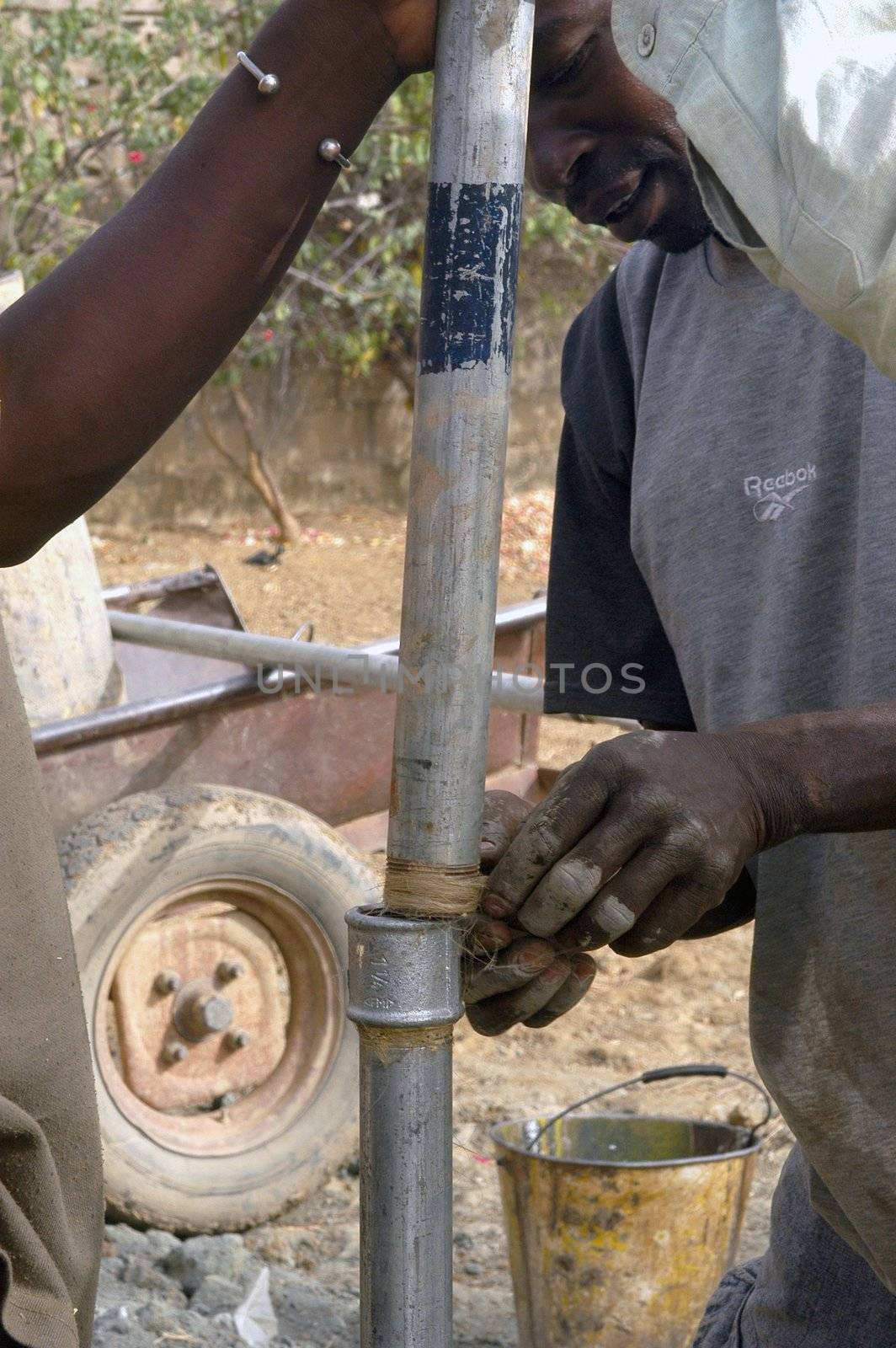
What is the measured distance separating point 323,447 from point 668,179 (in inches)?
371

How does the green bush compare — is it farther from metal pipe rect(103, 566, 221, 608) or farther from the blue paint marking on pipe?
the blue paint marking on pipe

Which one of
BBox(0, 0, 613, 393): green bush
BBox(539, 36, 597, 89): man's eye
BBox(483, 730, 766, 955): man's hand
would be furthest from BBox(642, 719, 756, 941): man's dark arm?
BBox(0, 0, 613, 393): green bush

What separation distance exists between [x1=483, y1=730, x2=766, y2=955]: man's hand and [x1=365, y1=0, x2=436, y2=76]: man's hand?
56 cm

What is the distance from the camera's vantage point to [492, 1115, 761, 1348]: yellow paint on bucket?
274 centimetres

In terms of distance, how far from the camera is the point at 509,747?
4480mm

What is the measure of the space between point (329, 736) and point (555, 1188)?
1.62 metres

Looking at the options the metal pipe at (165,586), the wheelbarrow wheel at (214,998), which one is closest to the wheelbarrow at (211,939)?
the wheelbarrow wheel at (214,998)

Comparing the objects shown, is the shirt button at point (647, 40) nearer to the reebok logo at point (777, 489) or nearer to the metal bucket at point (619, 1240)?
the reebok logo at point (777, 489)

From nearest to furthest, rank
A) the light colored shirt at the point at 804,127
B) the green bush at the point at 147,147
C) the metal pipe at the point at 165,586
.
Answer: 1. the light colored shirt at the point at 804,127
2. the metal pipe at the point at 165,586
3. the green bush at the point at 147,147

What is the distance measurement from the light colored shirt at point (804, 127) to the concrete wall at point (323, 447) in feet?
31.4

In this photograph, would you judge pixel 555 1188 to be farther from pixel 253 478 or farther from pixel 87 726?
pixel 253 478

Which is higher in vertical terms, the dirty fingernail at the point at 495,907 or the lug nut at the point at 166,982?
the dirty fingernail at the point at 495,907

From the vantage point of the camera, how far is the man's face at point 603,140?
1515mm

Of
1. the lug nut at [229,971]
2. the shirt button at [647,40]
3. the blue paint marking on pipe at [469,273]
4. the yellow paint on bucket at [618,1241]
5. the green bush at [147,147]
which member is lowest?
the yellow paint on bucket at [618,1241]
